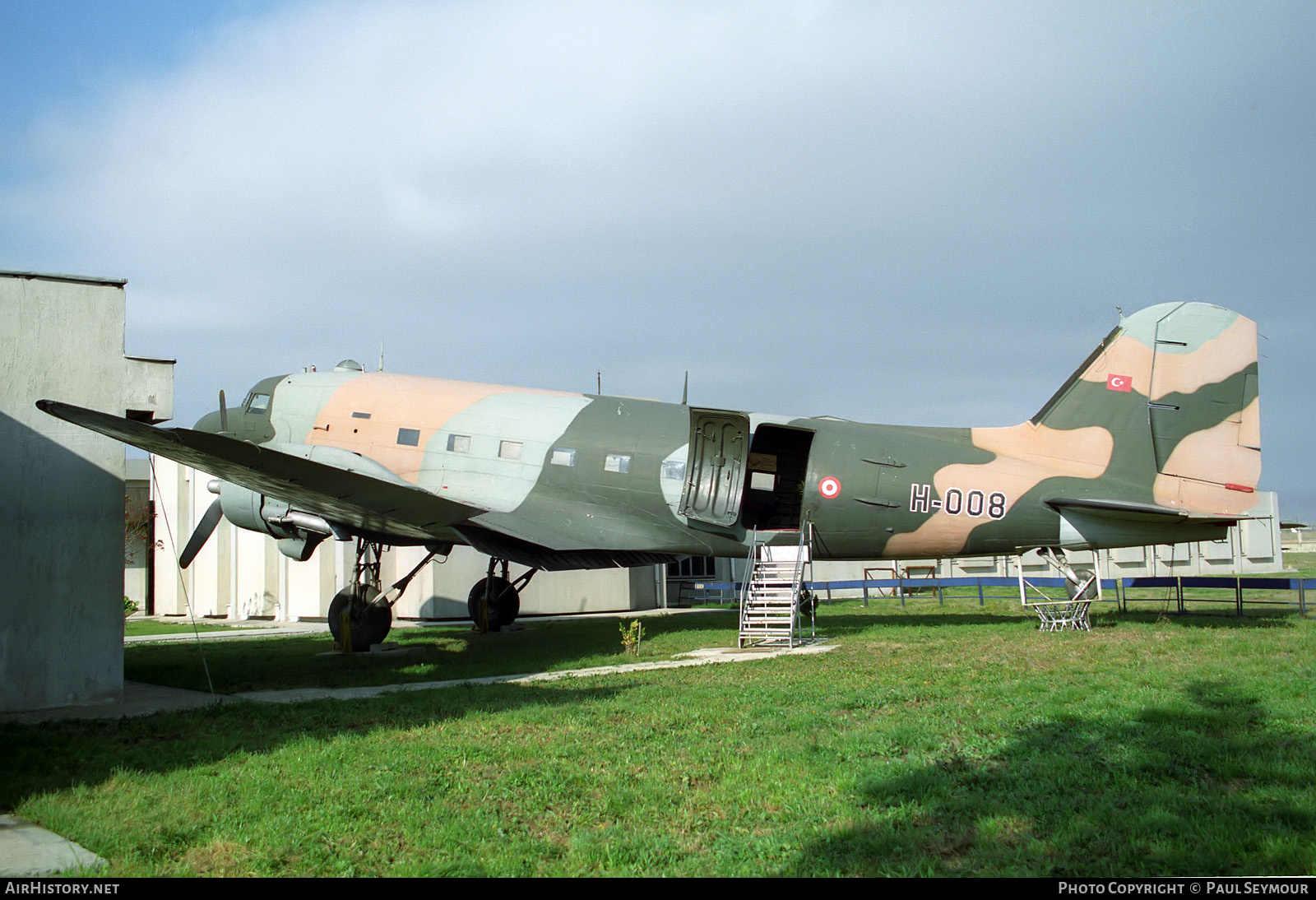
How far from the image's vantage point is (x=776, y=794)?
19.6ft

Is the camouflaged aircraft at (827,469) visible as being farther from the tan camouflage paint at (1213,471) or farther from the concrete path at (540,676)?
the concrete path at (540,676)

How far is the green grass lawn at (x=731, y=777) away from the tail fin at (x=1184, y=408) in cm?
481

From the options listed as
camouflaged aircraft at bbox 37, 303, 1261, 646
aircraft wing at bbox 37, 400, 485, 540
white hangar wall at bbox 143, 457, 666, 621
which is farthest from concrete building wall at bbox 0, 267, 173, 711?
white hangar wall at bbox 143, 457, 666, 621

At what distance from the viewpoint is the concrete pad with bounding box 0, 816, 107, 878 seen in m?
4.78

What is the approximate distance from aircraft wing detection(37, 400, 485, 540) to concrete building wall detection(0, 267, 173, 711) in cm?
82

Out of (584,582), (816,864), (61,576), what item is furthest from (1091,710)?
(584,582)

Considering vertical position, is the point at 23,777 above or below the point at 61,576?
below

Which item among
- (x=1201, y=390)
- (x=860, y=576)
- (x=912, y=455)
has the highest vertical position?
(x=1201, y=390)

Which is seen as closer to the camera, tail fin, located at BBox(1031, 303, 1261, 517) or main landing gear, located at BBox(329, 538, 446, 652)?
tail fin, located at BBox(1031, 303, 1261, 517)

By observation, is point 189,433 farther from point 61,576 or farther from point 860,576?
point 860,576

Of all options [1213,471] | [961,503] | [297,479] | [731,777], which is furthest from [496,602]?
[731,777]

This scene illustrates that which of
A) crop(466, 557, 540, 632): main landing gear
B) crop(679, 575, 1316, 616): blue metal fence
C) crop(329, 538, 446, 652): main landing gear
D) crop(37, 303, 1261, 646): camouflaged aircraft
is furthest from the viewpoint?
crop(466, 557, 540, 632): main landing gear

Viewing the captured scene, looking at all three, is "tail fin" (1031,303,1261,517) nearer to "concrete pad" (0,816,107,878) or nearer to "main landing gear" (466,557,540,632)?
"main landing gear" (466,557,540,632)
